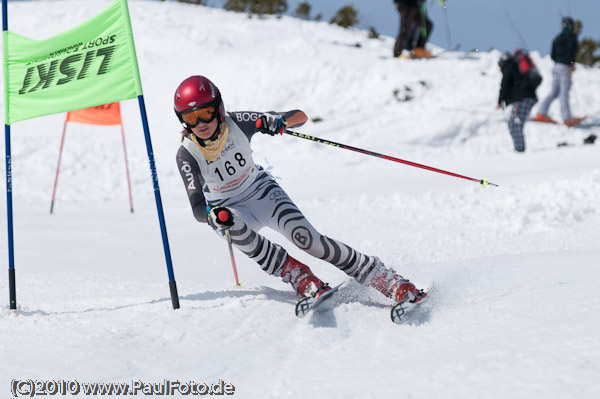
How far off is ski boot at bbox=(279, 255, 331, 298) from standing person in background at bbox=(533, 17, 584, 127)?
9.92m

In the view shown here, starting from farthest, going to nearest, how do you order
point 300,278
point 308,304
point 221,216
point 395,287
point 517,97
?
point 517,97 → point 300,278 → point 395,287 → point 308,304 → point 221,216

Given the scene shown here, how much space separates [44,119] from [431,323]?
47.4ft

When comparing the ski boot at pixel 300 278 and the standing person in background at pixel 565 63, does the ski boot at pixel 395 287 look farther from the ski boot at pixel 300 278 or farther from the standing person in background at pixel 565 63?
the standing person in background at pixel 565 63

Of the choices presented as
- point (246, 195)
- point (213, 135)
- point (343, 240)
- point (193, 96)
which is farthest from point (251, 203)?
point (343, 240)

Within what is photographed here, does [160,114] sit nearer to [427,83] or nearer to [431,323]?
[427,83]

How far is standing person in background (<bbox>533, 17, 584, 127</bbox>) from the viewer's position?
11.8 metres

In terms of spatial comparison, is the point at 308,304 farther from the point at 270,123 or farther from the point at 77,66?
the point at 77,66

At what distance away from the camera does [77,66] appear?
392 cm

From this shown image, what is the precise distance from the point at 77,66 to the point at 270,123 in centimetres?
137

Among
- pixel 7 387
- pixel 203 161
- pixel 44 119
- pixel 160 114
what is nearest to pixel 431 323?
pixel 203 161

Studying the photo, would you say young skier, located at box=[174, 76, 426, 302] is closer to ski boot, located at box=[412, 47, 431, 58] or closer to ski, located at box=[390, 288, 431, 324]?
ski, located at box=[390, 288, 431, 324]

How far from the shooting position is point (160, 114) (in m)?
15.6

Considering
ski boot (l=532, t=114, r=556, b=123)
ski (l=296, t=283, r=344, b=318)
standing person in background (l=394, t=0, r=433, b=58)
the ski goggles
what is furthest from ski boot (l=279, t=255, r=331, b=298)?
standing person in background (l=394, t=0, r=433, b=58)

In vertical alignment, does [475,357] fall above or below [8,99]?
below
